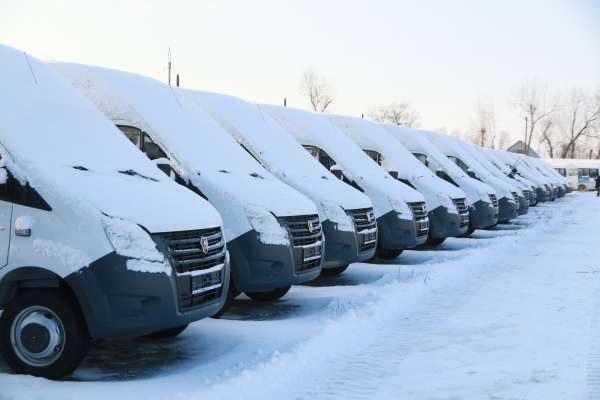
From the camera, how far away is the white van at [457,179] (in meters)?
14.3

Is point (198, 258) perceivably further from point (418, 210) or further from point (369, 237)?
point (418, 210)

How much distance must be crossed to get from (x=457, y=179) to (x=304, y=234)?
8.66 m

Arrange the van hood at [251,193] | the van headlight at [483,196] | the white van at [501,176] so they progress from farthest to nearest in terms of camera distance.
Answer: the white van at [501,176], the van headlight at [483,196], the van hood at [251,193]

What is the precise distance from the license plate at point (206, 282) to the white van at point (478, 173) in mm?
12600

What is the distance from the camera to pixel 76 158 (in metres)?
5.18

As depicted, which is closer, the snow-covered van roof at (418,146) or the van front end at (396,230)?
the van front end at (396,230)

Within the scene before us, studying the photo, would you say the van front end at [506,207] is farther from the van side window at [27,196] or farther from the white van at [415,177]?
the van side window at [27,196]

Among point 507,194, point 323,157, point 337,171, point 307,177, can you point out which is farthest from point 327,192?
point 507,194

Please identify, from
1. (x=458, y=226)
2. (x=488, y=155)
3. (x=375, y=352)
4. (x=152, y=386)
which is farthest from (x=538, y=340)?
(x=488, y=155)

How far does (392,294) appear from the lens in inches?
297

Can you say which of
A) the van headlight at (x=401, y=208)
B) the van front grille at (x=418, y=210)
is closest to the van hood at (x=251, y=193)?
the van headlight at (x=401, y=208)

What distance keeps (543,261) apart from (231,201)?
21.5 feet

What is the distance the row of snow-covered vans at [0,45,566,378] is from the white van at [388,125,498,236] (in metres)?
4.37

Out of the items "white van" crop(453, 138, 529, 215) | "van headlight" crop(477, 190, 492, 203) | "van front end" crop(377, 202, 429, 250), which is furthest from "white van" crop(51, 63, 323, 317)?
"white van" crop(453, 138, 529, 215)
